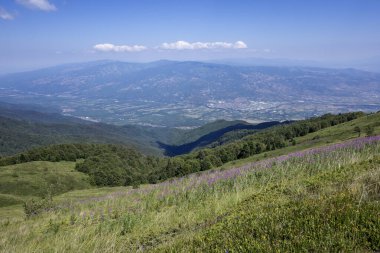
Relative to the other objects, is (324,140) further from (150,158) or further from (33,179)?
(150,158)

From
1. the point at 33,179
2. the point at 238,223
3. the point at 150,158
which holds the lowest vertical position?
the point at 150,158

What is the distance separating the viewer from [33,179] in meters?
83.8

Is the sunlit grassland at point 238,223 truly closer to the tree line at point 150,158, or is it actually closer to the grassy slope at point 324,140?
the grassy slope at point 324,140

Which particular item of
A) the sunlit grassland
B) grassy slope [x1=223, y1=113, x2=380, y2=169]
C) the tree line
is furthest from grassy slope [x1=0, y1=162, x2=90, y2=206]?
the sunlit grassland

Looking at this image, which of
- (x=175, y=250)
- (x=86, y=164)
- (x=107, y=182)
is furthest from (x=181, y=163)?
(x=175, y=250)

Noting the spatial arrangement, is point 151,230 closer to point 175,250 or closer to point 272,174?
point 175,250

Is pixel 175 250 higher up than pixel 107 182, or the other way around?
pixel 175 250

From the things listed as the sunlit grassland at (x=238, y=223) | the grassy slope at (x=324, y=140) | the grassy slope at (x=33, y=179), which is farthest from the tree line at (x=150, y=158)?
the sunlit grassland at (x=238, y=223)

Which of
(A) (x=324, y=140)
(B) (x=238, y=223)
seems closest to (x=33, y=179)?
(A) (x=324, y=140)

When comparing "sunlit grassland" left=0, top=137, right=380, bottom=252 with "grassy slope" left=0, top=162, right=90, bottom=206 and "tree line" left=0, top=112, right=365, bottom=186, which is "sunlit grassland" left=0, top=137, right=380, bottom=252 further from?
"tree line" left=0, top=112, right=365, bottom=186

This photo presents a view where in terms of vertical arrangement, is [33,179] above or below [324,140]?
below

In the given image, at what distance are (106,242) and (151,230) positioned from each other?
1186 mm

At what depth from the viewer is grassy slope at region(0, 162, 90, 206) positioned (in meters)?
75.6

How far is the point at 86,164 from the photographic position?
372ft
